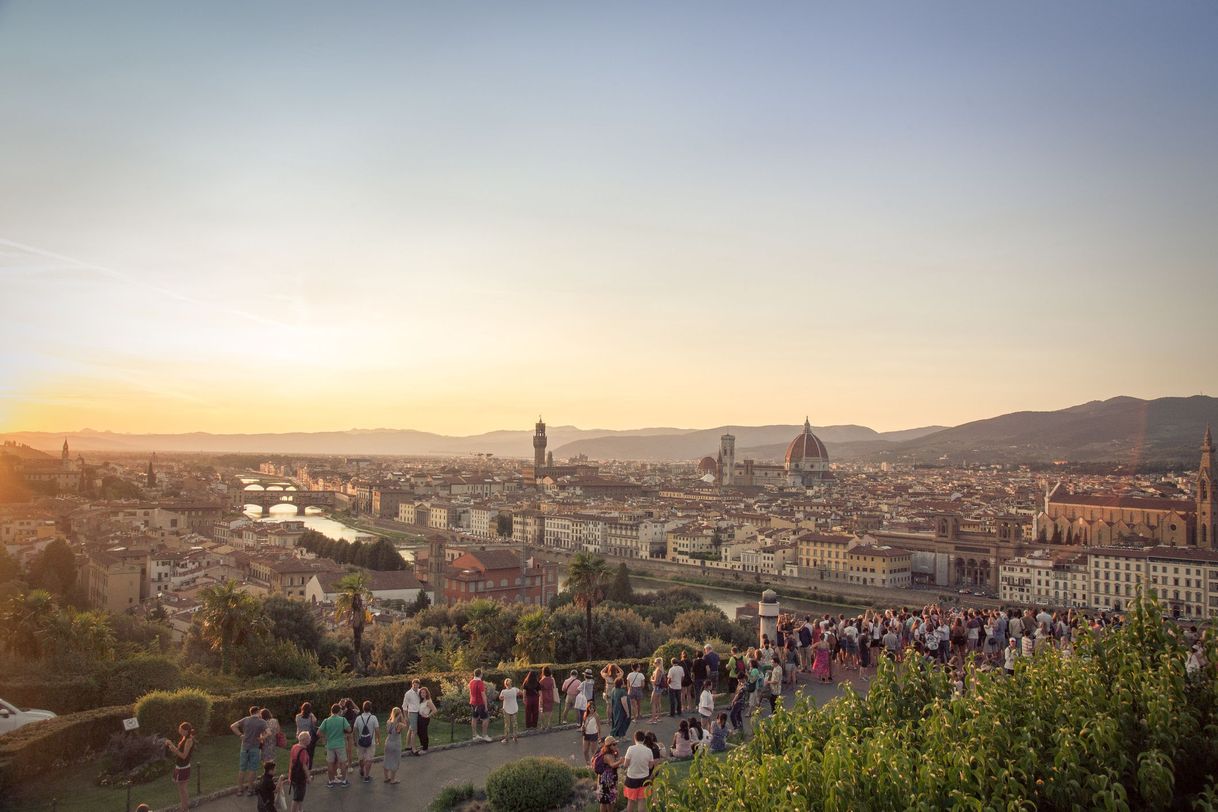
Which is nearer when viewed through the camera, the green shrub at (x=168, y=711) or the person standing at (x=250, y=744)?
the person standing at (x=250, y=744)

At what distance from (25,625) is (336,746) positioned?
40.5 ft

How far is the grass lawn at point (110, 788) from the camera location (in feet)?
28.0

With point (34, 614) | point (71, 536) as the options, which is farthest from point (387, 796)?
point (71, 536)

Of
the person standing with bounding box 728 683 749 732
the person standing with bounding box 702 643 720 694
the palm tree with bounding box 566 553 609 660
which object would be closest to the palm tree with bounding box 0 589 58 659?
the palm tree with bounding box 566 553 609 660

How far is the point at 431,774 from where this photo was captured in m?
8.85

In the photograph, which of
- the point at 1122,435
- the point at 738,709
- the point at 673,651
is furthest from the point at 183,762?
the point at 1122,435

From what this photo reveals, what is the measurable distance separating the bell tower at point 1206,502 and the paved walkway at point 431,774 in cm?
5915

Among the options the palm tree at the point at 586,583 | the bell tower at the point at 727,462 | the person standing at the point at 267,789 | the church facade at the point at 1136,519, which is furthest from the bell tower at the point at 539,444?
the person standing at the point at 267,789

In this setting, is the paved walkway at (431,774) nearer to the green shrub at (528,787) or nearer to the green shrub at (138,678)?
the green shrub at (528,787)

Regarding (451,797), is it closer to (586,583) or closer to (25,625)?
(25,625)

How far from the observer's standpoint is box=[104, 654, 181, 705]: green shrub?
519 inches

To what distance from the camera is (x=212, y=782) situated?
29.4 feet

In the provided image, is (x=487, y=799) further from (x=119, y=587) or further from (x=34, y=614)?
(x=119, y=587)

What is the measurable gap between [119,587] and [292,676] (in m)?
21.3
